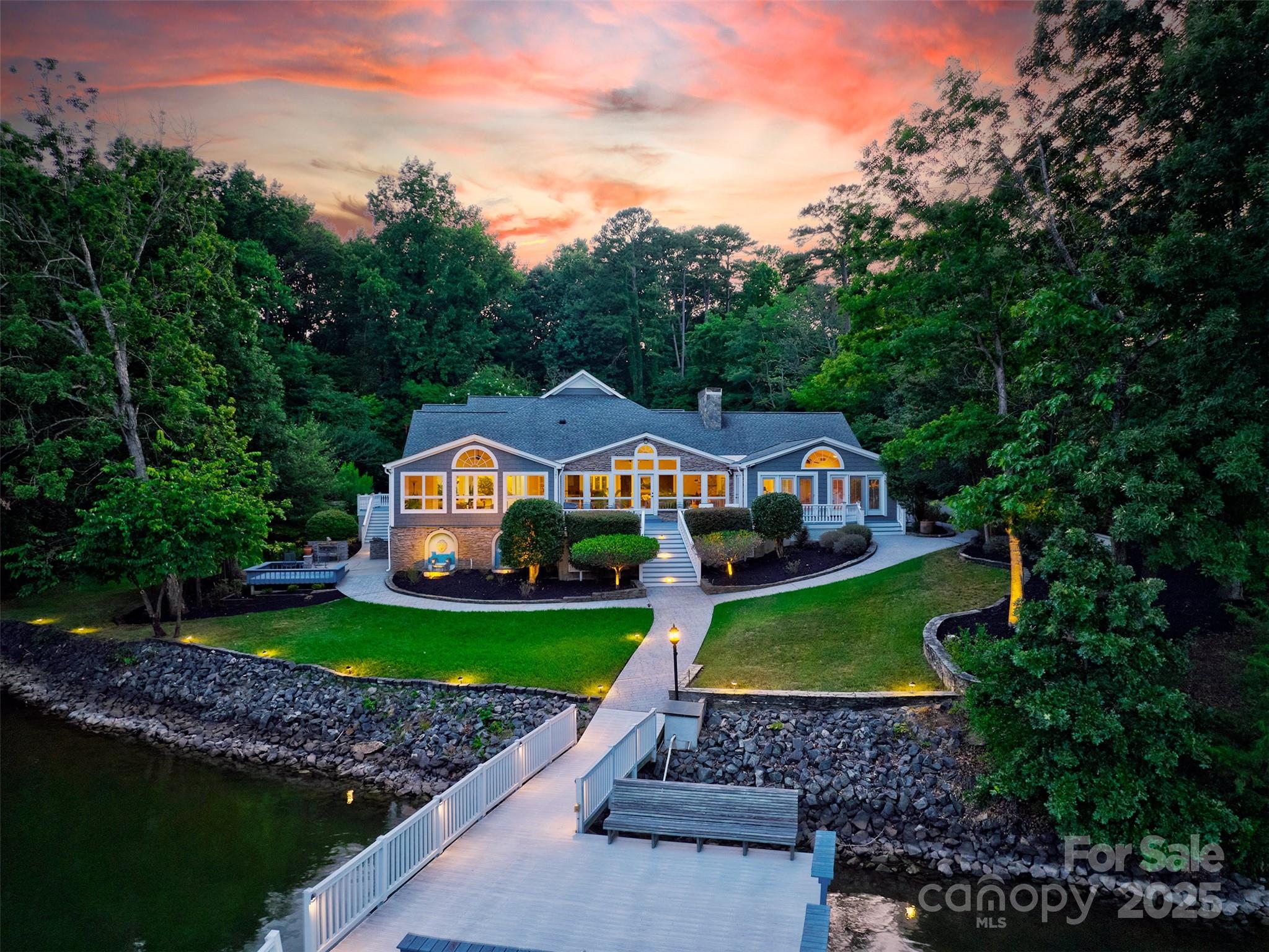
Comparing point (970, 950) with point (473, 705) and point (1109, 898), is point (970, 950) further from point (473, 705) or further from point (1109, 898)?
point (473, 705)

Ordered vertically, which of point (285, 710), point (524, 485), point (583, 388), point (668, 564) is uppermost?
point (583, 388)

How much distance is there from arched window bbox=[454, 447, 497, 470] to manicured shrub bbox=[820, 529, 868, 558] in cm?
1187

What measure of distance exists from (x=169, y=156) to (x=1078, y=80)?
23.1m

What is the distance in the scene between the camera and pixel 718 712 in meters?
12.7

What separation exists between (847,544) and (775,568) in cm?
268

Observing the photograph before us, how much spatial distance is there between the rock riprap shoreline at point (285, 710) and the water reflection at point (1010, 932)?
19.7ft

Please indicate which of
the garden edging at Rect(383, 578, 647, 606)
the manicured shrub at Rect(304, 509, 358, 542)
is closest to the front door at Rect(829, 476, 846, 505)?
the garden edging at Rect(383, 578, 647, 606)

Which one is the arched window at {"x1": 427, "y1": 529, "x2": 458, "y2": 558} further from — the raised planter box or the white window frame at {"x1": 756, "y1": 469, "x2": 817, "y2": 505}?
the white window frame at {"x1": 756, "y1": 469, "x2": 817, "y2": 505}

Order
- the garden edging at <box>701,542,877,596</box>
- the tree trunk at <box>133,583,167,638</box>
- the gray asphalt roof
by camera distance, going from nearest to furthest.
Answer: the tree trunk at <box>133,583,167,638</box>, the garden edging at <box>701,542,877,596</box>, the gray asphalt roof

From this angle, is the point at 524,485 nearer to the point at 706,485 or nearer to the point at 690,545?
the point at 690,545

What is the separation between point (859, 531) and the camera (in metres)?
23.5

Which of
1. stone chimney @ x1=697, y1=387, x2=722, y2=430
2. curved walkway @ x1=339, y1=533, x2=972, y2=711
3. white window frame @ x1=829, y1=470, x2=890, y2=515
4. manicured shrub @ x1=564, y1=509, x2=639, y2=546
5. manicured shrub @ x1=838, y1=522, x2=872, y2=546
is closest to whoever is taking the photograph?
curved walkway @ x1=339, y1=533, x2=972, y2=711

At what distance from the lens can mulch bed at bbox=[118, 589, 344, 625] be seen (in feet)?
65.9

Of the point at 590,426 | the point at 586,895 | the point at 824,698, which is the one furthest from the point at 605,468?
the point at 586,895
